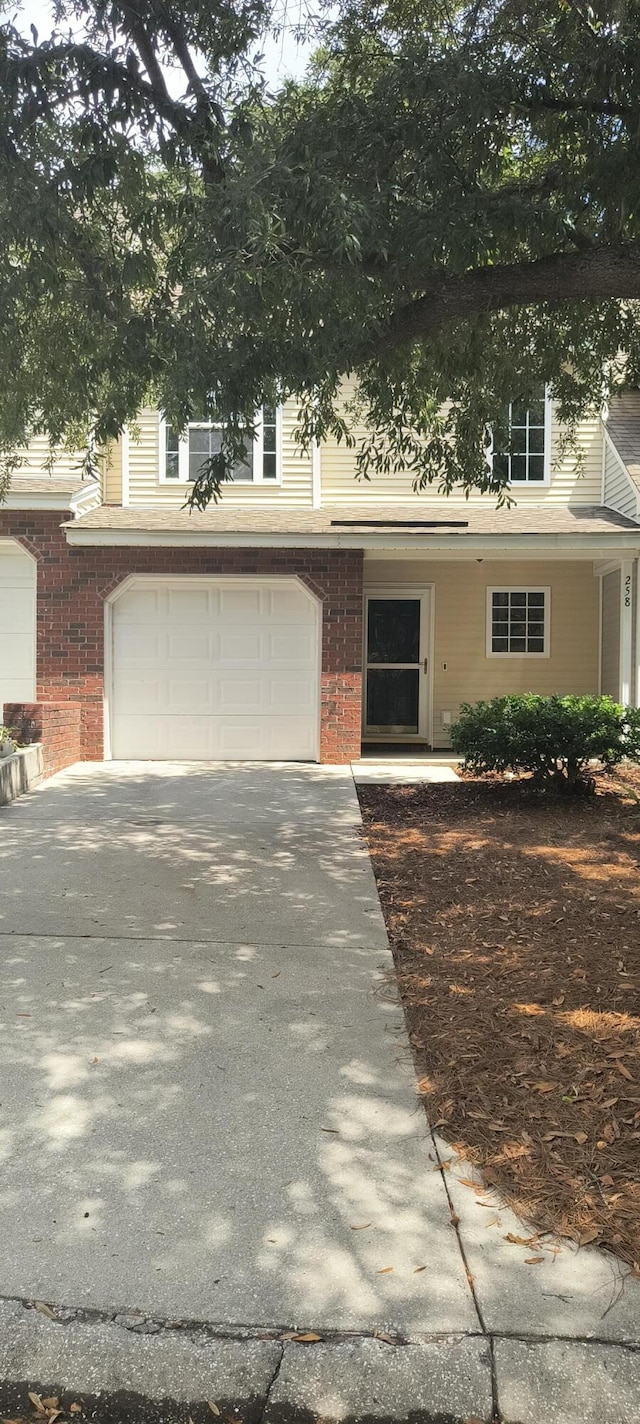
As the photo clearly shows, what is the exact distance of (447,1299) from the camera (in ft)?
7.99

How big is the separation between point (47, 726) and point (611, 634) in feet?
25.8

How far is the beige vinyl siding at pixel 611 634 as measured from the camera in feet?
43.3

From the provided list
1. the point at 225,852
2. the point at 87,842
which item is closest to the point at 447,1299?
the point at 225,852

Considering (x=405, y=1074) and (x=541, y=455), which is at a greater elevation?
(x=541, y=455)

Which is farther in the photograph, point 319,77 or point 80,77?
point 319,77

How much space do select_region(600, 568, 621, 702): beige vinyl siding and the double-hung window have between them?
32.1 inches

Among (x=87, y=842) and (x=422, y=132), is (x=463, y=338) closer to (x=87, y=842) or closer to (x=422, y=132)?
(x=422, y=132)

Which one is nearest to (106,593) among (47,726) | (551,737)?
(47,726)

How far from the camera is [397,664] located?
1427cm

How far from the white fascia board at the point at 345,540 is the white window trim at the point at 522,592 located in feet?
6.92

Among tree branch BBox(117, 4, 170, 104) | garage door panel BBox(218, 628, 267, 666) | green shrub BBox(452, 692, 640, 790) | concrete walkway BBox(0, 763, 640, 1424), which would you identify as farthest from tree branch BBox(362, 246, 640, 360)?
garage door panel BBox(218, 628, 267, 666)

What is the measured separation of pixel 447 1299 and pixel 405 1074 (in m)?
1.29

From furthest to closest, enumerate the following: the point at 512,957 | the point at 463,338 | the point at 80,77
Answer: the point at 463,338, the point at 80,77, the point at 512,957

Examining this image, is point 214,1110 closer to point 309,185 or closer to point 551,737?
point 309,185
